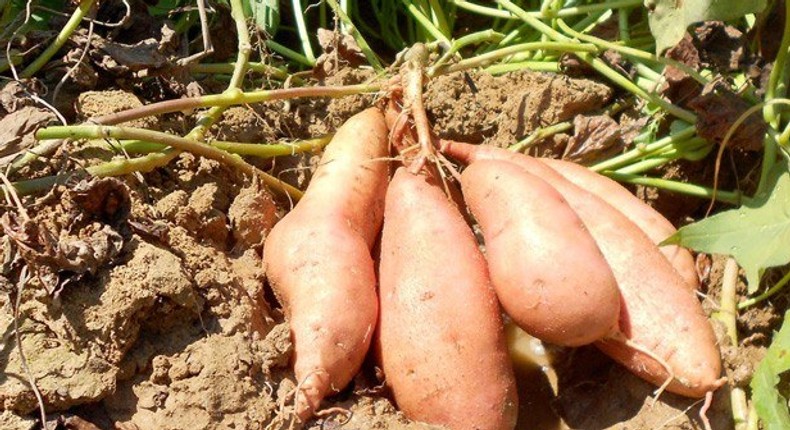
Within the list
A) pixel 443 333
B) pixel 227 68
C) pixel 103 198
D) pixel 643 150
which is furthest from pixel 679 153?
pixel 103 198

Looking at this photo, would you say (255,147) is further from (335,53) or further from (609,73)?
(609,73)

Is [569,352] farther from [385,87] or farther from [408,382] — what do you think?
[385,87]

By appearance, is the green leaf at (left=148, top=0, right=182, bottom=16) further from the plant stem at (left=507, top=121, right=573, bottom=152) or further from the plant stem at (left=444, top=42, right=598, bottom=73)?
the plant stem at (left=507, top=121, right=573, bottom=152)

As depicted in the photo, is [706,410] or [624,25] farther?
[624,25]

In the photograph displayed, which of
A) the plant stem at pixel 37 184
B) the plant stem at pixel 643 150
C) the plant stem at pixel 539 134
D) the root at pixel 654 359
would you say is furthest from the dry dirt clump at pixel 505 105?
the plant stem at pixel 37 184

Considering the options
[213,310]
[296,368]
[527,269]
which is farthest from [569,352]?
[213,310]

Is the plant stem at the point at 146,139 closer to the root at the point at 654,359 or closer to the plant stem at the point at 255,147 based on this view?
the plant stem at the point at 255,147
